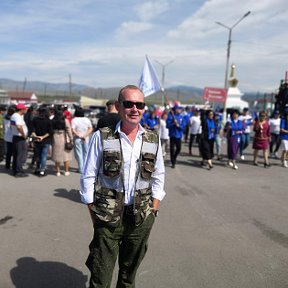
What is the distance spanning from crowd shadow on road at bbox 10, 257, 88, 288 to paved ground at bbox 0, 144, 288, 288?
0.01 meters

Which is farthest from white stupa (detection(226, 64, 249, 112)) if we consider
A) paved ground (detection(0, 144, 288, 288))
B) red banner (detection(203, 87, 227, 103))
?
paved ground (detection(0, 144, 288, 288))

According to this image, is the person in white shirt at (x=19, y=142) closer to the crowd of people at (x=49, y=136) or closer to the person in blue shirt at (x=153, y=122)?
the crowd of people at (x=49, y=136)

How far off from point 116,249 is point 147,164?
75 cm

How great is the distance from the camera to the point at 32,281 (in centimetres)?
378

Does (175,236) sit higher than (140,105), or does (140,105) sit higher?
(140,105)

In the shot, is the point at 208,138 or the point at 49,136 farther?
the point at 208,138

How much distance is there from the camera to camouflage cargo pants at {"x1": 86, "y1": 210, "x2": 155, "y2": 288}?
9.68ft

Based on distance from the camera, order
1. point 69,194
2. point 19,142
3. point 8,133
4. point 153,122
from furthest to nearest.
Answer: point 153,122 < point 8,133 < point 19,142 < point 69,194

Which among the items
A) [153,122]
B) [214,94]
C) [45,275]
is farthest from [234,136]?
[214,94]

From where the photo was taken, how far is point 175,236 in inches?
204

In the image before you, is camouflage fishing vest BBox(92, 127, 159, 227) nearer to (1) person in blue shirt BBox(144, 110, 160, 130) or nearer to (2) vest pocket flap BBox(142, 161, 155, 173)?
(2) vest pocket flap BBox(142, 161, 155, 173)

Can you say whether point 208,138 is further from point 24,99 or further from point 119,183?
point 24,99

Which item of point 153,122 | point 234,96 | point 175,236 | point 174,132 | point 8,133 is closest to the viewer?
point 175,236

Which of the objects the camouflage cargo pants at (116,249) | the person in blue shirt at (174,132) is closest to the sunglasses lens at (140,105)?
the camouflage cargo pants at (116,249)
